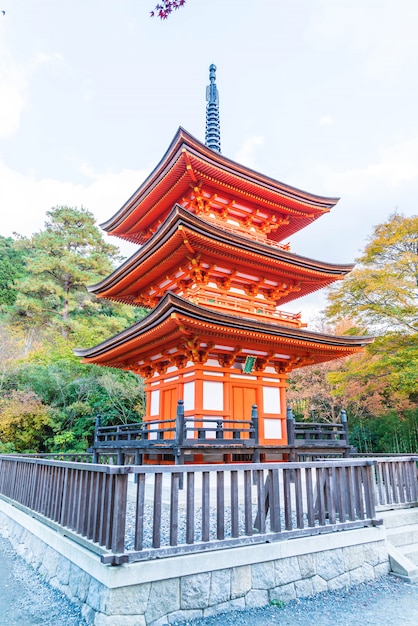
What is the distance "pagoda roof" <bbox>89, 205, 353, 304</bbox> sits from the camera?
9.97 metres

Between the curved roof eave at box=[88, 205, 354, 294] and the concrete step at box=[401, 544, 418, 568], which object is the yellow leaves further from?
the concrete step at box=[401, 544, 418, 568]

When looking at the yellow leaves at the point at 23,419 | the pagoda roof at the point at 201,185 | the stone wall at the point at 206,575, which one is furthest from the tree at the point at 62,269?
the stone wall at the point at 206,575

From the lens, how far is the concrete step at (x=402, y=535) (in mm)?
5965

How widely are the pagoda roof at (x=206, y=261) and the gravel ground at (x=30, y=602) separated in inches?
284

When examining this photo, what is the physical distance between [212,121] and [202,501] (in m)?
14.6

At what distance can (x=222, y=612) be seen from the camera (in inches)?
159

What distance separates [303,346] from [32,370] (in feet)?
50.1

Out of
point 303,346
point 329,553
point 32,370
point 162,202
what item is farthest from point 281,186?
point 32,370

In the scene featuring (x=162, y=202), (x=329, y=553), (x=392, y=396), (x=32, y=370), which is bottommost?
(x=329, y=553)

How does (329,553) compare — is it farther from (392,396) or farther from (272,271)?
(392,396)

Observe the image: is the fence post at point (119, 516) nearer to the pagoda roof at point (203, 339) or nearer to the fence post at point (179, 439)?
the fence post at point (179, 439)

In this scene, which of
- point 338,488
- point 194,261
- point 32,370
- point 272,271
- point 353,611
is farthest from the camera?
point 32,370

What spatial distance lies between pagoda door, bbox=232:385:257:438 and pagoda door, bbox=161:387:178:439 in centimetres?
170

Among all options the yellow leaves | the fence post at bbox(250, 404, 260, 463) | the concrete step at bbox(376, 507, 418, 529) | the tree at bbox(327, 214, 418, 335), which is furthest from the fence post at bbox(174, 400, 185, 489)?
the yellow leaves
